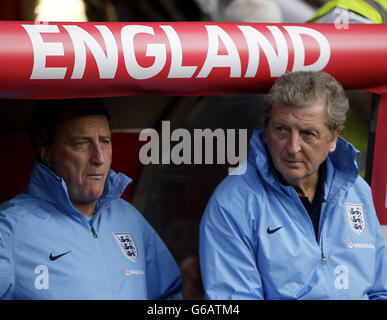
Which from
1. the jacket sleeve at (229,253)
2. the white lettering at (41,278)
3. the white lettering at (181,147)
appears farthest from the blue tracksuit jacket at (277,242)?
the white lettering at (181,147)

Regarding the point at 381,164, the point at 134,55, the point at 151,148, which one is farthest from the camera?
the point at 151,148

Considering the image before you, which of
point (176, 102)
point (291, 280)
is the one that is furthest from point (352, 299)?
point (176, 102)

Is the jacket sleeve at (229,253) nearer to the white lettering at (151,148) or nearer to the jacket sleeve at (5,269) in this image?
the jacket sleeve at (5,269)

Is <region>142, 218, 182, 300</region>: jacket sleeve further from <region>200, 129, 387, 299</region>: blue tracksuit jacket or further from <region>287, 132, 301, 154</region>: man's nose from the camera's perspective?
<region>287, 132, 301, 154</region>: man's nose

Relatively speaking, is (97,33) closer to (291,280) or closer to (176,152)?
(291,280)

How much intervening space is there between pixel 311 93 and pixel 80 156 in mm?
890

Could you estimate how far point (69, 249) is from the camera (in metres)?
2.32

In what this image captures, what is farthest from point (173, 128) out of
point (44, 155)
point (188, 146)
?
point (44, 155)

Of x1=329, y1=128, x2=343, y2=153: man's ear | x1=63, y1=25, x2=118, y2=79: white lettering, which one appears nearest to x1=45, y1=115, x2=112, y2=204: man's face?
x1=63, y1=25, x2=118, y2=79: white lettering

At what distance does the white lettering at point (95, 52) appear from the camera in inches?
84.0

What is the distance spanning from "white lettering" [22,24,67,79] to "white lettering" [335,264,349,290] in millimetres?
1209

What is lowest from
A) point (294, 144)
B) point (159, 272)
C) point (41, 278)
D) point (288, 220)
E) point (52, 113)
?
point (41, 278)

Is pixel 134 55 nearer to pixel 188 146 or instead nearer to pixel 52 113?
pixel 52 113

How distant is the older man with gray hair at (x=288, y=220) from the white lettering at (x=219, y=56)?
0.17 meters
